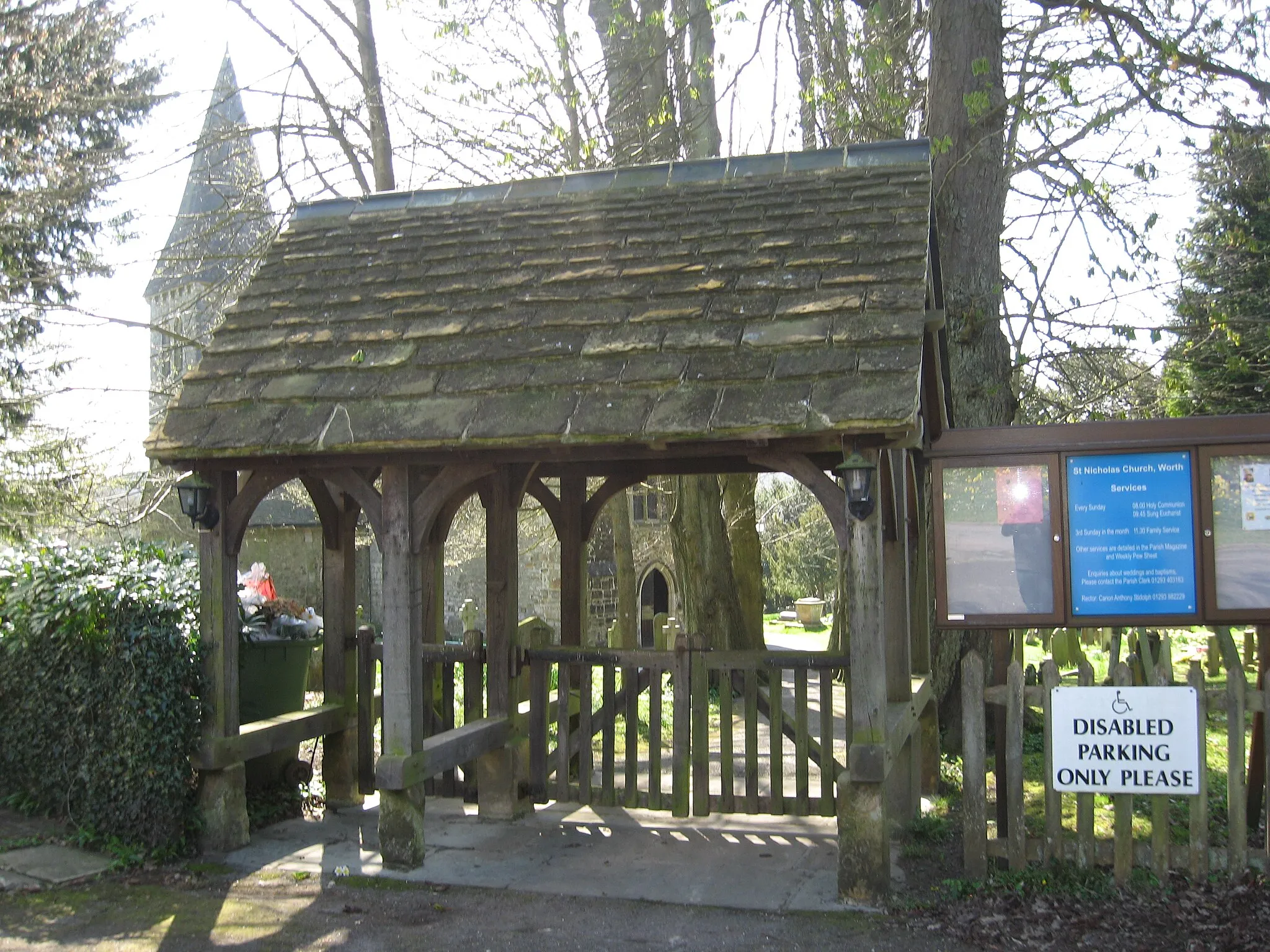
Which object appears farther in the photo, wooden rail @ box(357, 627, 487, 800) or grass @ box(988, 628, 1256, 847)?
wooden rail @ box(357, 627, 487, 800)

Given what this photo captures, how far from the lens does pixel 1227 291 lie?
58.3 ft

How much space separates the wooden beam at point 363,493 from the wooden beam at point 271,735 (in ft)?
5.00

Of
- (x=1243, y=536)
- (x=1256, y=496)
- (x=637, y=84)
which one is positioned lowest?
(x=1243, y=536)

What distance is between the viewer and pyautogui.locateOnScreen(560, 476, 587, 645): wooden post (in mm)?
8492

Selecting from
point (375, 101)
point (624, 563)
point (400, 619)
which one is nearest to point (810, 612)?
point (624, 563)

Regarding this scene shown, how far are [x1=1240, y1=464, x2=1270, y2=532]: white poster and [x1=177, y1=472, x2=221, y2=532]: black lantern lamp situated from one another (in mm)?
5574

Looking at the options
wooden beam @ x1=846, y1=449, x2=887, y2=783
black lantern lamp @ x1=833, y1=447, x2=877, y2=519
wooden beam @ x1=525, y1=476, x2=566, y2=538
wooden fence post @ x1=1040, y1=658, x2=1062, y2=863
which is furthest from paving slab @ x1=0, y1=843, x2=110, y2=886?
wooden fence post @ x1=1040, y1=658, x2=1062, y2=863

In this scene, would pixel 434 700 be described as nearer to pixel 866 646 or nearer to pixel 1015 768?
pixel 866 646

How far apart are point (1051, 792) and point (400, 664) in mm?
3496

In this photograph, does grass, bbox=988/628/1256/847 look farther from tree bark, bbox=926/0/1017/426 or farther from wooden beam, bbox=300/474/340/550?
wooden beam, bbox=300/474/340/550

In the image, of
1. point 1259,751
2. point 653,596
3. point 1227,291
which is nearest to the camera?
point 1259,751

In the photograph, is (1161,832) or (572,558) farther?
(572,558)

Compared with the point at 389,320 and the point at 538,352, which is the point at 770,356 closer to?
the point at 538,352

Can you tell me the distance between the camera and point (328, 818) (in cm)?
746
